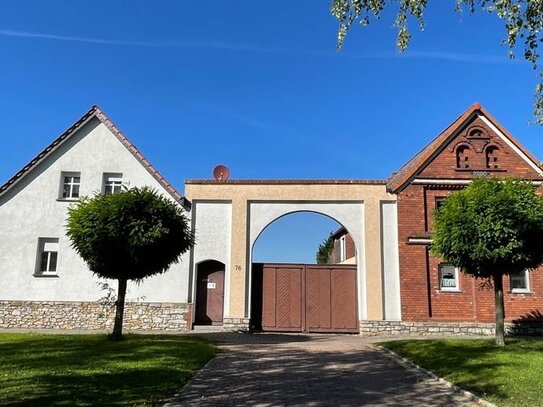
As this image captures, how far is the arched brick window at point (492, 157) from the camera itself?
21984mm

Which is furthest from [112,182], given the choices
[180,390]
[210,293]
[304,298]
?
[180,390]

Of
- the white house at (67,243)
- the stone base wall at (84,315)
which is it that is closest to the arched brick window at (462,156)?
the white house at (67,243)

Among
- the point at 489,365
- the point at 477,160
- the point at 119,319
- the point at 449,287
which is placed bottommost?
the point at 489,365

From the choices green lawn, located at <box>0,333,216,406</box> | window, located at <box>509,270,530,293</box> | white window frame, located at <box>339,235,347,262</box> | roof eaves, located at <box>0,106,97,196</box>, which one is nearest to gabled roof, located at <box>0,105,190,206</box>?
roof eaves, located at <box>0,106,97,196</box>

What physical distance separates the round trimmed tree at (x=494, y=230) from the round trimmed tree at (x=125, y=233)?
8.25 metres

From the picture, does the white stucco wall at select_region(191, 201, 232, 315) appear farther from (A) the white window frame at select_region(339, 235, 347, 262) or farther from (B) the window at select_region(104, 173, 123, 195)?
(A) the white window frame at select_region(339, 235, 347, 262)

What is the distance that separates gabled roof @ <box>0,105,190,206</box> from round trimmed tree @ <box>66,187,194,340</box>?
252 inches

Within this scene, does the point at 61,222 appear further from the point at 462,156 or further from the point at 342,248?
the point at 342,248

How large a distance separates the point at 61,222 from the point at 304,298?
10.9m

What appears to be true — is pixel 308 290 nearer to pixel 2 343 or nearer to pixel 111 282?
pixel 111 282

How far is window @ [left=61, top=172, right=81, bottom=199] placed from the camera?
22375 millimetres

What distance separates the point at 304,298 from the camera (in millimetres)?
21734

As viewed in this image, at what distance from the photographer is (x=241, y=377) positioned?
980 cm

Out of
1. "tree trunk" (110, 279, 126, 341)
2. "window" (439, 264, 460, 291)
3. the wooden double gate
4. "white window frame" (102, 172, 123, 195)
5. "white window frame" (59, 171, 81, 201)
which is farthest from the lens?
"white window frame" (102, 172, 123, 195)
